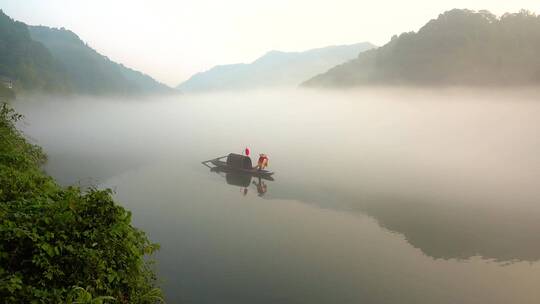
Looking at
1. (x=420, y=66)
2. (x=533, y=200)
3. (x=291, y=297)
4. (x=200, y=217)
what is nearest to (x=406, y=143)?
(x=533, y=200)

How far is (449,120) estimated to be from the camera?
137m

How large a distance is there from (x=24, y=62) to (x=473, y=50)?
20593 cm

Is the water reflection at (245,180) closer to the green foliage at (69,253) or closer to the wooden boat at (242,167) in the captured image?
the wooden boat at (242,167)

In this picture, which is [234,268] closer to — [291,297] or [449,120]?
[291,297]

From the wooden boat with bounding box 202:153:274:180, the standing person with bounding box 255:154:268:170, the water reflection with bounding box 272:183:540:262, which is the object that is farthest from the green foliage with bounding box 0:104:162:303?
the standing person with bounding box 255:154:268:170

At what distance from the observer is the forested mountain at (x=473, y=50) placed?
156 m

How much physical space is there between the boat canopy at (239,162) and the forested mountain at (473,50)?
6423 inches

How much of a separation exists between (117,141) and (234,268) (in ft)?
194

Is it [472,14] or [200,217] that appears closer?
[200,217]

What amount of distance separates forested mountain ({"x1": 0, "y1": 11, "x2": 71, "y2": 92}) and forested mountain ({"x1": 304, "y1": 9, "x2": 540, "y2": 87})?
17832cm

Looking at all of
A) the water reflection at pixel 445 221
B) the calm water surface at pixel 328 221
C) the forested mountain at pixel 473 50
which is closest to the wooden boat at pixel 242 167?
the calm water surface at pixel 328 221

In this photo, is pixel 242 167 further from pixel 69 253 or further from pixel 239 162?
pixel 69 253

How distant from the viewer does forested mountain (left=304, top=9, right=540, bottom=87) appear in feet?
510

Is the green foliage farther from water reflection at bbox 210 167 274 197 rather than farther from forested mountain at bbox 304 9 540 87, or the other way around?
forested mountain at bbox 304 9 540 87
